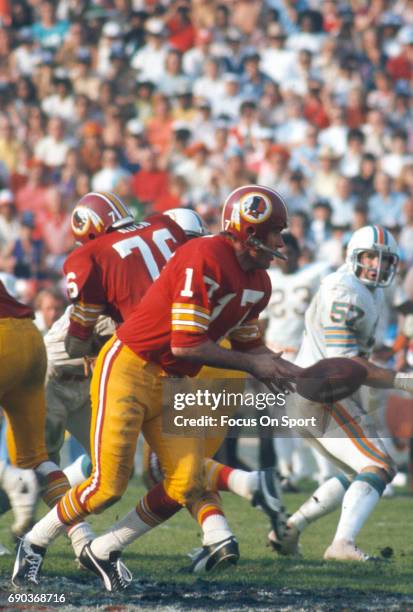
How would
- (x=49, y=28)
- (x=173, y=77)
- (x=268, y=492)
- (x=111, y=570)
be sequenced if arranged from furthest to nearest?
(x=49, y=28)
(x=173, y=77)
(x=268, y=492)
(x=111, y=570)

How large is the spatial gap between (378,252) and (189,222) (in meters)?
1.11

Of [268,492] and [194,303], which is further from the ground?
[194,303]

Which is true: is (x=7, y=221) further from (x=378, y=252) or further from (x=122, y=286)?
(x=122, y=286)

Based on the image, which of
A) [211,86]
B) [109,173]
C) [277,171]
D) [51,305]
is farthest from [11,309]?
[211,86]

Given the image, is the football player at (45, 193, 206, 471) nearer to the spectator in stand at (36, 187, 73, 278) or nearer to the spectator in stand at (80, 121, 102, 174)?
the spectator in stand at (36, 187, 73, 278)

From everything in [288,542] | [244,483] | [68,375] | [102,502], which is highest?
[68,375]

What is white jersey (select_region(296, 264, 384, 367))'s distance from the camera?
7.23 metres

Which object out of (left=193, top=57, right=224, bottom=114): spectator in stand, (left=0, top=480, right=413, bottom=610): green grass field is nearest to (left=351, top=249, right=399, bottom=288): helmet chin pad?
(left=0, top=480, right=413, bottom=610): green grass field

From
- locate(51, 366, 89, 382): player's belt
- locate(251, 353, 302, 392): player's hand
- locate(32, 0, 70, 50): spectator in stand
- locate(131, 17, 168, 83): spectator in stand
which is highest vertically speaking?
locate(32, 0, 70, 50): spectator in stand

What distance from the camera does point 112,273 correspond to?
265 inches

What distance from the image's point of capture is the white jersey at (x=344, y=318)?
723cm

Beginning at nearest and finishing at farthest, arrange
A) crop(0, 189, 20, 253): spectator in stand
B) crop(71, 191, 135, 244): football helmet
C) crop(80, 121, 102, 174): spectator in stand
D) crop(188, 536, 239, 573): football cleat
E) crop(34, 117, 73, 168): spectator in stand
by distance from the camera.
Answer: crop(188, 536, 239, 573): football cleat
crop(71, 191, 135, 244): football helmet
crop(0, 189, 20, 253): spectator in stand
crop(80, 121, 102, 174): spectator in stand
crop(34, 117, 73, 168): spectator in stand

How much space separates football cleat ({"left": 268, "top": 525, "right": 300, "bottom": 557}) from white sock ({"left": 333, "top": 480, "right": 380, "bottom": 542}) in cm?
32

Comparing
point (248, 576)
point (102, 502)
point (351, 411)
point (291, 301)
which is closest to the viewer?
point (102, 502)
